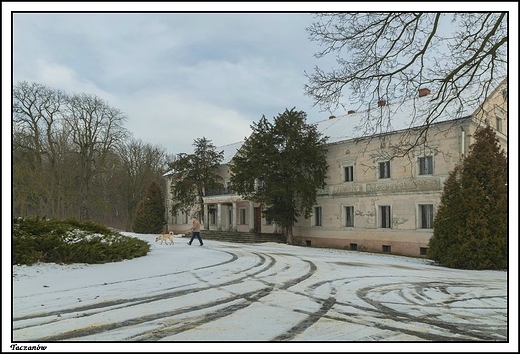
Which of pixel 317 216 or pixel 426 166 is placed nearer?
pixel 426 166

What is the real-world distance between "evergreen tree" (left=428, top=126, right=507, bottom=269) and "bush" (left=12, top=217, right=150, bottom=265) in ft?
40.0

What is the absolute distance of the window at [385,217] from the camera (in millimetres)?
25391

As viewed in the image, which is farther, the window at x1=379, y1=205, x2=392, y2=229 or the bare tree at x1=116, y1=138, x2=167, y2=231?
the bare tree at x1=116, y1=138, x2=167, y2=231

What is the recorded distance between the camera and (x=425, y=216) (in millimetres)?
23562

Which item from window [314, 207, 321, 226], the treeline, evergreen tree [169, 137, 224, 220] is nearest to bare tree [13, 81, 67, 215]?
the treeline

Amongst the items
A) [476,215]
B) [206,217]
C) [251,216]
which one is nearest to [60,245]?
[476,215]

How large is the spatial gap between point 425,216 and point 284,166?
9204 millimetres

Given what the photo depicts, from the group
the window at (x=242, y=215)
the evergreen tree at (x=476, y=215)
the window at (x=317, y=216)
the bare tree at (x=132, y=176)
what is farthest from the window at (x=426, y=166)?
the bare tree at (x=132, y=176)

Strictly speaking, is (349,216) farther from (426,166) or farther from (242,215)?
(242,215)

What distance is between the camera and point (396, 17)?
810cm

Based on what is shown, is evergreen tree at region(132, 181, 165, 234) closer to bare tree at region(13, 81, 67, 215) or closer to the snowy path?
bare tree at region(13, 81, 67, 215)

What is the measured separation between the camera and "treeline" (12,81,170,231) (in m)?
29.8

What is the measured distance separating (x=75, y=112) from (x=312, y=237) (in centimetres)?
2373

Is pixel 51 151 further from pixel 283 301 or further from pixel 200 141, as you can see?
pixel 283 301
